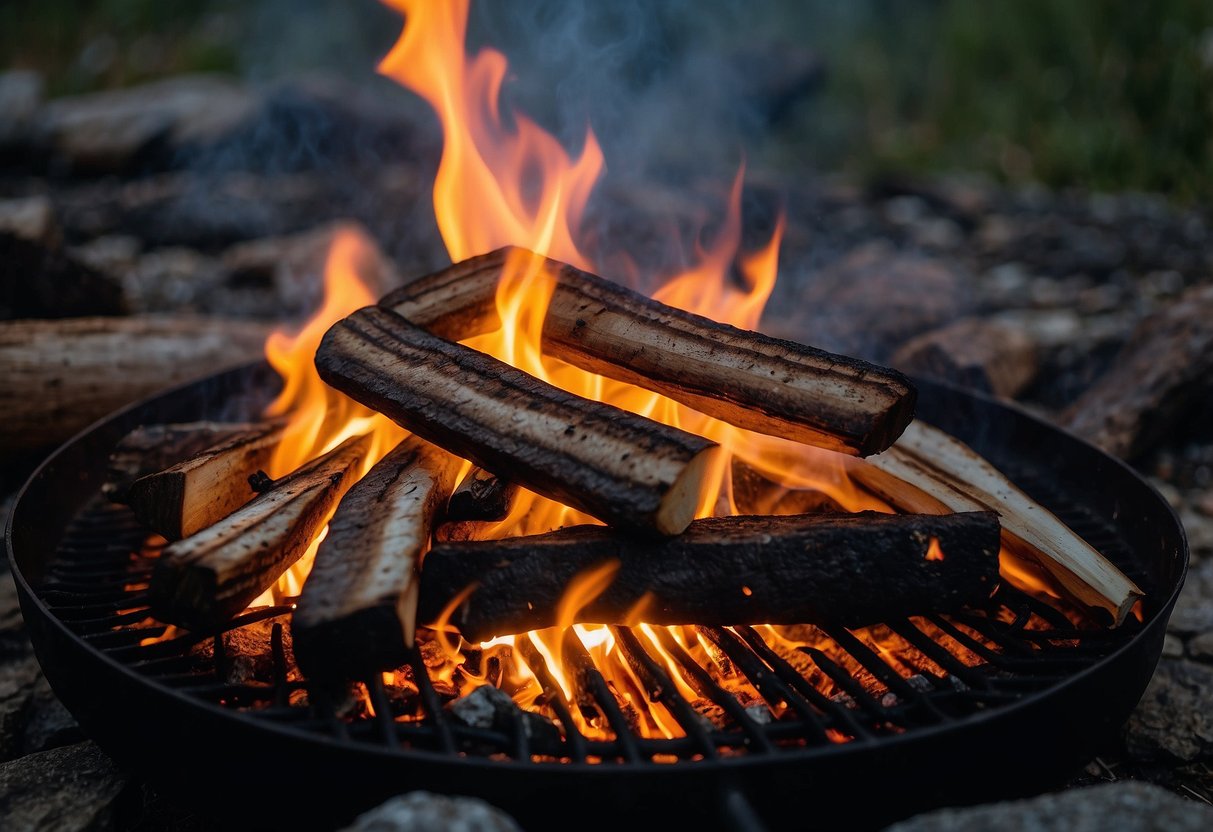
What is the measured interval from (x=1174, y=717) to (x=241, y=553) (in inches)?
85.6

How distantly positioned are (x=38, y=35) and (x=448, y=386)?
32.2 ft

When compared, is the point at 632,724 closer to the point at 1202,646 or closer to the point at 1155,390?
the point at 1202,646

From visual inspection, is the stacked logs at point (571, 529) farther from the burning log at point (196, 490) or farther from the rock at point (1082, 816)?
the rock at point (1082, 816)

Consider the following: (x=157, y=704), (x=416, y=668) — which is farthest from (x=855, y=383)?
(x=157, y=704)

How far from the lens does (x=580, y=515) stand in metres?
2.14

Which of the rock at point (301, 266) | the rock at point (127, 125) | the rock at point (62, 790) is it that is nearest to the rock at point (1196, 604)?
the rock at point (62, 790)

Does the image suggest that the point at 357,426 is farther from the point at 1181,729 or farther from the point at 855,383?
the point at 1181,729

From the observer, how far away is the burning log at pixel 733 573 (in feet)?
5.60

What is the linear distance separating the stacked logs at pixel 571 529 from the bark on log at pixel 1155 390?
→ 1.32m

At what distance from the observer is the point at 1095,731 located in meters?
1.66

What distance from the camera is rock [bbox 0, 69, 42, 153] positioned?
255 inches

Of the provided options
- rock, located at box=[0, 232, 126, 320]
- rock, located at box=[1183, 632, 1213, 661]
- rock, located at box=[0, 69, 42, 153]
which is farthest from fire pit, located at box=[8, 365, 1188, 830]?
rock, located at box=[0, 69, 42, 153]

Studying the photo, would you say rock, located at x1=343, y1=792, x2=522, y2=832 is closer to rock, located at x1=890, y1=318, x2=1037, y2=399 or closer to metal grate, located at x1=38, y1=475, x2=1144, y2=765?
metal grate, located at x1=38, y1=475, x2=1144, y2=765

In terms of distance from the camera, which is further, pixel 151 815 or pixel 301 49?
pixel 301 49
